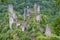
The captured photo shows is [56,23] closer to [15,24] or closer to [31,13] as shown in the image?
[31,13]

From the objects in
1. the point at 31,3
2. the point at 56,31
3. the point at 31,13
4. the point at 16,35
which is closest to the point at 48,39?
the point at 56,31

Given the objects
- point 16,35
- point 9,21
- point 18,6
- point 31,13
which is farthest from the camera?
point 18,6

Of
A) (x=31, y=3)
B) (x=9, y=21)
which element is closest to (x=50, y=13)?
(x=31, y=3)

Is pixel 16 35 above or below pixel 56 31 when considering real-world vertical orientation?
below

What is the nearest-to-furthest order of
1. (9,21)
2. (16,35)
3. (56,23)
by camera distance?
(56,23)
(16,35)
(9,21)

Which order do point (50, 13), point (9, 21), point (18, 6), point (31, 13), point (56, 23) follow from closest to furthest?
point (56, 23), point (31, 13), point (9, 21), point (50, 13), point (18, 6)

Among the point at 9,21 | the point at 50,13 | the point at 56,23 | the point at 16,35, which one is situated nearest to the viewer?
the point at 56,23

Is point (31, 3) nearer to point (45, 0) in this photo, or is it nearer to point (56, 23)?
point (45, 0)

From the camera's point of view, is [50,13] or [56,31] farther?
[50,13]

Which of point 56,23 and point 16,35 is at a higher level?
point 56,23
